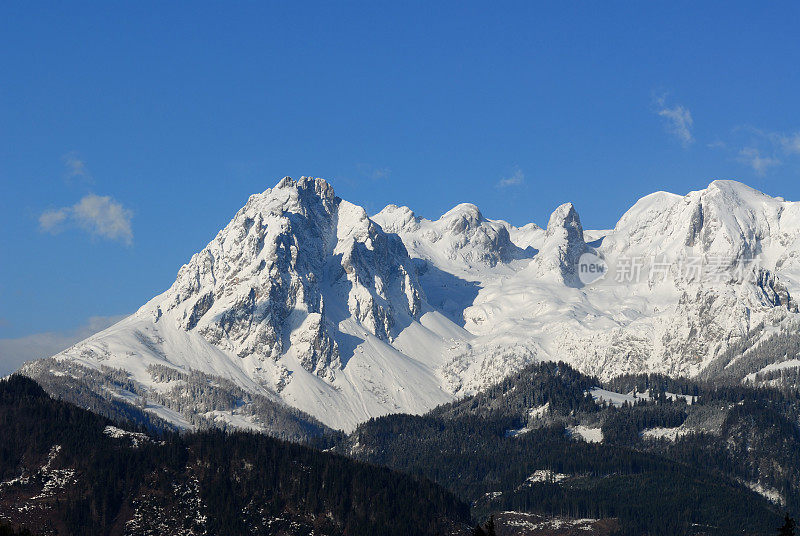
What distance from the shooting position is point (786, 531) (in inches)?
6895

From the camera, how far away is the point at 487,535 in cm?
18325

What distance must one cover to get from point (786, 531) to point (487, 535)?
40924mm
